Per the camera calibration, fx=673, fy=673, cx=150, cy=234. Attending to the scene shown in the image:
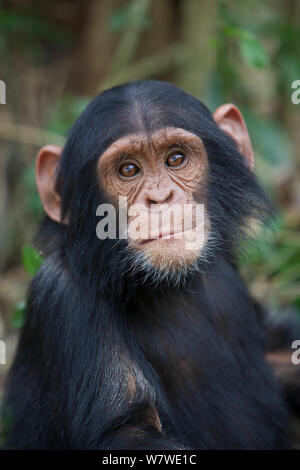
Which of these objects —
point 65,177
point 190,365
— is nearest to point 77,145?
point 65,177

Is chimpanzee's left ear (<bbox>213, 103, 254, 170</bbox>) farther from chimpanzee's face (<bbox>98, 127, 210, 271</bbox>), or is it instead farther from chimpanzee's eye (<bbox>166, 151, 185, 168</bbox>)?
chimpanzee's eye (<bbox>166, 151, 185, 168</bbox>)

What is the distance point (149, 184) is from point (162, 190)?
0.41ft

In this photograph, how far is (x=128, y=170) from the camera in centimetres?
433

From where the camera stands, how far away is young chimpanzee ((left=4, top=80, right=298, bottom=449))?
412 cm

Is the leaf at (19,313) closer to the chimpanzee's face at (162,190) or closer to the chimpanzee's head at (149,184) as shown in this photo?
the chimpanzee's head at (149,184)

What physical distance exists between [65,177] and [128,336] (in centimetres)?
117

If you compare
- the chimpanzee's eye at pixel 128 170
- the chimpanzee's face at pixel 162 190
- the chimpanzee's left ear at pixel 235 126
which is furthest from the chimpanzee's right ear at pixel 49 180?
the chimpanzee's left ear at pixel 235 126

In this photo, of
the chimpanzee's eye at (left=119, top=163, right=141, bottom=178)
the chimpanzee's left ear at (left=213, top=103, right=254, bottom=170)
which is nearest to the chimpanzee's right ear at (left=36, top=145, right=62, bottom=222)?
the chimpanzee's eye at (left=119, top=163, right=141, bottom=178)

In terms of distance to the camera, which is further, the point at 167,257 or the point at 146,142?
the point at 146,142

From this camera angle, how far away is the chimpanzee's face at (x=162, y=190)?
403cm

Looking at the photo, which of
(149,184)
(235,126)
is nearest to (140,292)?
(149,184)

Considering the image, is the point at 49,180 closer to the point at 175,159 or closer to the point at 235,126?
the point at 175,159

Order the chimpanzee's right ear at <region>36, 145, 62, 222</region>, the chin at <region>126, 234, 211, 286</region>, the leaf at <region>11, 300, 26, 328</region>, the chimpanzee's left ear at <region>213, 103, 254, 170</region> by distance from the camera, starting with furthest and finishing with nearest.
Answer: the leaf at <region>11, 300, 26, 328</region> → the chimpanzee's left ear at <region>213, 103, 254, 170</region> → the chimpanzee's right ear at <region>36, 145, 62, 222</region> → the chin at <region>126, 234, 211, 286</region>
